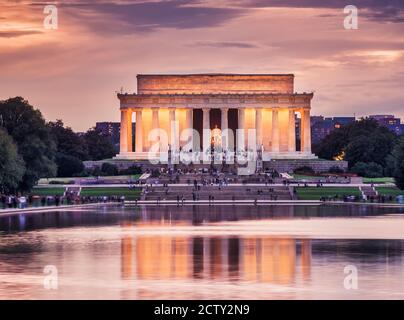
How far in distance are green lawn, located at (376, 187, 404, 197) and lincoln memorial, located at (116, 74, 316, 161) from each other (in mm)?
37925

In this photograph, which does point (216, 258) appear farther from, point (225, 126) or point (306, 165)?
point (225, 126)

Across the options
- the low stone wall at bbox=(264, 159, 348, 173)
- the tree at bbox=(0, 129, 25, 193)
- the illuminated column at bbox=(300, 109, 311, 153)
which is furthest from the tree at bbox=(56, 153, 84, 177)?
the tree at bbox=(0, 129, 25, 193)

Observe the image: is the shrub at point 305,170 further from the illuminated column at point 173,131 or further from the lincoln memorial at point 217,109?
the illuminated column at point 173,131

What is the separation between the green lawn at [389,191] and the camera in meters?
102

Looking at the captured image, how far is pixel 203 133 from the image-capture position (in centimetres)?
14988

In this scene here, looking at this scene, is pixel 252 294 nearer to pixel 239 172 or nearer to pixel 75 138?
pixel 239 172

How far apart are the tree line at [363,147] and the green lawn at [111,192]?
28.7 m

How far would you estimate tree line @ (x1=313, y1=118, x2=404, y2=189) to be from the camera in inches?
5300

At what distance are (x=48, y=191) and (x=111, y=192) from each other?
21.0 ft

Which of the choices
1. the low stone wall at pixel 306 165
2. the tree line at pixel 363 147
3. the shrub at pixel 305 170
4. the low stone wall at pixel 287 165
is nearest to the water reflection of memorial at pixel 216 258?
the tree line at pixel 363 147

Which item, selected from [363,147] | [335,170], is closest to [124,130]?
[335,170]

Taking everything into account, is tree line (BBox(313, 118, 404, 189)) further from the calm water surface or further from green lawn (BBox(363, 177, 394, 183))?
the calm water surface

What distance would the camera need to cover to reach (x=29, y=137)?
101 metres
